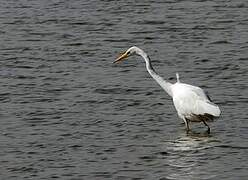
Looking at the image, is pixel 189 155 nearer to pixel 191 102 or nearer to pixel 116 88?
pixel 191 102

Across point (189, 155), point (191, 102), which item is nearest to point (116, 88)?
point (191, 102)

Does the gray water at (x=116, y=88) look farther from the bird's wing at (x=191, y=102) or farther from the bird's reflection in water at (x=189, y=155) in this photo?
the bird's wing at (x=191, y=102)

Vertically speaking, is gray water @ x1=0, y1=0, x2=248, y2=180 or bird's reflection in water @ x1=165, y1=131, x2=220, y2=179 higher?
gray water @ x1=0, y1=0, x2=248, y2=180

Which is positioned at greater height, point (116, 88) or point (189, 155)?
point (116, 88)

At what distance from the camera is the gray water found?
1516cm

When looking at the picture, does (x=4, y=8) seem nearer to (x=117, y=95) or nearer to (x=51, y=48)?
(x=51, y=48)

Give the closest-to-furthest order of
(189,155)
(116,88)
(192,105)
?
(189,155), (192,105), (116,88)

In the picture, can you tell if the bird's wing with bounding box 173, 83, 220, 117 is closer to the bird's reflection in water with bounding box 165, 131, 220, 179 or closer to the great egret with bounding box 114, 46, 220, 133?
the great egret with bounding box 114, 46, 220, 133

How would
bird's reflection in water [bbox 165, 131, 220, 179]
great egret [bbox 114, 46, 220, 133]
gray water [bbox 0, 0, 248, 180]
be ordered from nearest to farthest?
bird's reflection in water [bbox 165, 131, 220, 179] < gray water [bbox 0, 0, 248, 180] < great egret [bbox 114, 46, 220, 133]

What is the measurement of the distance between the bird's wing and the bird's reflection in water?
0.44 meters

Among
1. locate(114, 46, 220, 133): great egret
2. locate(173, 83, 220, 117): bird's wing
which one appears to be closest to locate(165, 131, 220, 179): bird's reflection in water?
locate(114, 46, 220, 133): great egret

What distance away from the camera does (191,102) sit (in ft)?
56.6

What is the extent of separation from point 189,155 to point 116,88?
485cm

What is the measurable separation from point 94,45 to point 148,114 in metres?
6.32
